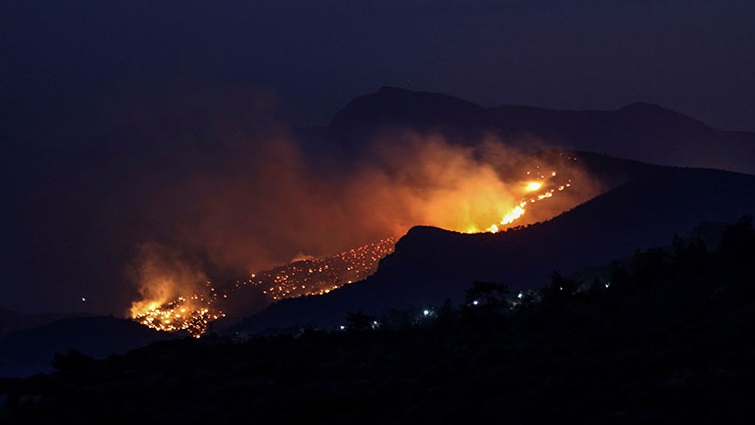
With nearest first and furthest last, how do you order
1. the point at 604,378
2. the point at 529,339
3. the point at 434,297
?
the point at 604,378 → the point at 529,339 → the point at 434,297

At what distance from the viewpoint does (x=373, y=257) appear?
389ft

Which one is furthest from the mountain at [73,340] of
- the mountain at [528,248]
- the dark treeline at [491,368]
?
the dark treeline at [491,368]

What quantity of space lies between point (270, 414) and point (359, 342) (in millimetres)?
18695

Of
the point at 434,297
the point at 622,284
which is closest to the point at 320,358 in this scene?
the point at 622,284

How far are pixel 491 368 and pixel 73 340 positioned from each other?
77900 mm

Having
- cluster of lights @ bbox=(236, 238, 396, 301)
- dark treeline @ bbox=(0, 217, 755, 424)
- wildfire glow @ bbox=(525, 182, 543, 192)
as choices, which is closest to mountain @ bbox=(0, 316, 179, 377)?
cluster of lights @ bbox=(236, 238, 396, 301)

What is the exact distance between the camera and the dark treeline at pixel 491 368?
25.5 metres

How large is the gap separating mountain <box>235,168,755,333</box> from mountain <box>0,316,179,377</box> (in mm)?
13013

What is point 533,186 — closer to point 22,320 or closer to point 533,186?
point 533,186

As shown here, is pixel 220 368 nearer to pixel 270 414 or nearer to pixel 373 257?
pixel 270 414

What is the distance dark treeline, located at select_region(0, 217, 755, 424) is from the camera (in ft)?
83.6

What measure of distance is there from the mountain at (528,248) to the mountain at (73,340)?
42.7 feet

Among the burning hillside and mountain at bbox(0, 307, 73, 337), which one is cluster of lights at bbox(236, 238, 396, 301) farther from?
mountain at bbox(0, 307, 73, 337)

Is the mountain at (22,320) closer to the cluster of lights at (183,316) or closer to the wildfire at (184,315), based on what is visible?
the wildfire at (184,315)
